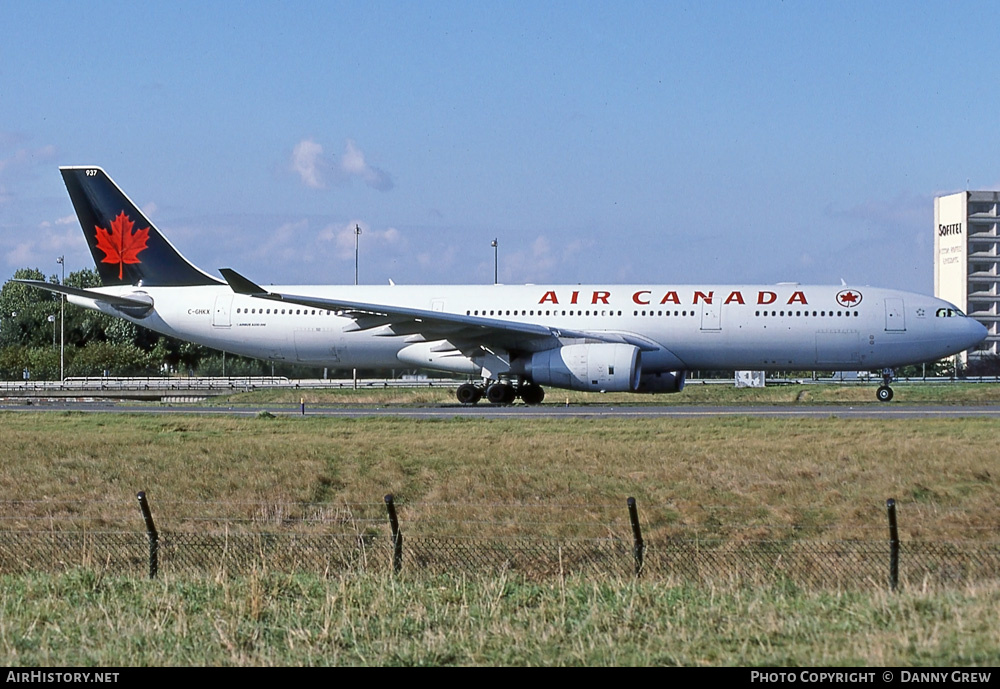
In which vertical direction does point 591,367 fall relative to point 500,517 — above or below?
above

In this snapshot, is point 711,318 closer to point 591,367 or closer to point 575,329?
point 575,329

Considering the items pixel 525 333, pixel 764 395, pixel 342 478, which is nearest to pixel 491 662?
pixel 342 478

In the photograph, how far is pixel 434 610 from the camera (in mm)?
10594

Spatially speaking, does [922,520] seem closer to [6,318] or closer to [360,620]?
[360,620]

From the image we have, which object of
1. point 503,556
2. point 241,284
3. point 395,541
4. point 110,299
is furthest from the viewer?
point 110,299

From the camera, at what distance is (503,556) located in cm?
1513

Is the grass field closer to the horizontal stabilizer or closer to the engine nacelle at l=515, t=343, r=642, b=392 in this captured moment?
the engine nacelle at l=515, t=343, r=642, b=392

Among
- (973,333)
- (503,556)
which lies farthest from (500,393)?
(503,556)

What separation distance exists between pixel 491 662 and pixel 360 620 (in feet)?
5.81

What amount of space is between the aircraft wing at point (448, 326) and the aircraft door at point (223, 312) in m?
4.41

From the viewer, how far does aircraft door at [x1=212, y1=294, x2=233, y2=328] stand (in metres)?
40.9

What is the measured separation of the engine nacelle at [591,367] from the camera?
35.1 meters

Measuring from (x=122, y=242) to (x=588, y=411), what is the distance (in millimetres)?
18929

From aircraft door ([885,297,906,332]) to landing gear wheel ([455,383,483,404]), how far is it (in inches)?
539
